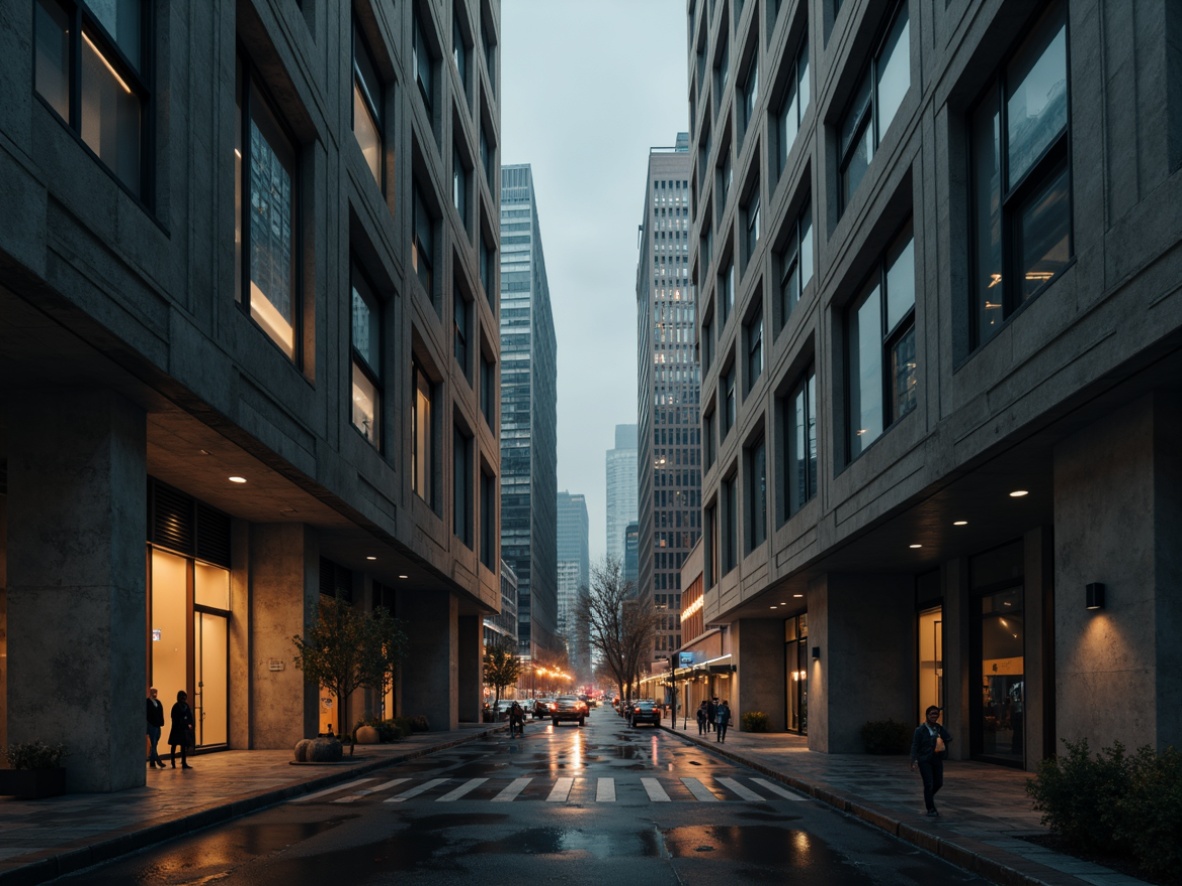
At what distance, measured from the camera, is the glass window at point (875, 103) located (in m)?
22.0

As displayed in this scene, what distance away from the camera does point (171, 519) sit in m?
23.7

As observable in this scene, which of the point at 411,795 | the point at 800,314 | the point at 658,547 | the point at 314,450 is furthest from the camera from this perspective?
the point at 658,547

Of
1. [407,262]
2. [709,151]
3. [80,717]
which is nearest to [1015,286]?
[80,717]

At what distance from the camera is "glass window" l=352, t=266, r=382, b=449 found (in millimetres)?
28803

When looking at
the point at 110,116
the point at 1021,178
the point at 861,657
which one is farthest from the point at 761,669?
the point at 110,116

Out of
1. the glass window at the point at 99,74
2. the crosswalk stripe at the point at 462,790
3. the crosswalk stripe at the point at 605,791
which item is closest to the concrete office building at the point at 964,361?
the crosswalk stripe at the point at 605,791

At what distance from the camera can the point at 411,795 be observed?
18172 millimetres

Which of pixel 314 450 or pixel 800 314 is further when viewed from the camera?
pixel 800 314

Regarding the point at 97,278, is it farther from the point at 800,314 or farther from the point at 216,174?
the point at 800,314

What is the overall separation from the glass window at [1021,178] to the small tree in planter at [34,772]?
14578 mm

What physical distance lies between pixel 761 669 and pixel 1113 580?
34950mm

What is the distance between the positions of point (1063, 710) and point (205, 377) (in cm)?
1295

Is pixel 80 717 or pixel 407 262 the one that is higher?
pixel 407 262

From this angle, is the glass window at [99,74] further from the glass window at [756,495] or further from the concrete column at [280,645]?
the glass window at [756,495]
